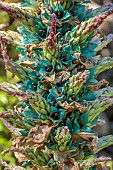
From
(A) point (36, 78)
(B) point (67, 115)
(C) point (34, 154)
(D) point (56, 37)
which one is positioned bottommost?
(C) point (34, 154)

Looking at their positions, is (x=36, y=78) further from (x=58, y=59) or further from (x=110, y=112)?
(x=110, y=112)

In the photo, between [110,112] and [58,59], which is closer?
[58,59]

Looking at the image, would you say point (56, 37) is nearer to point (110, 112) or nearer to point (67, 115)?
point (67, 115)

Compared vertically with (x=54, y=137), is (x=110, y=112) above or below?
below

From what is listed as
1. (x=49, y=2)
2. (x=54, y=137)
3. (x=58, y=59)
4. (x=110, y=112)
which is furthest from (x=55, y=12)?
(x=110, y=112)

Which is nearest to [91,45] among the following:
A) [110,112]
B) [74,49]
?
[74,49]

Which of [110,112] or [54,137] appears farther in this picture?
[110,112]
